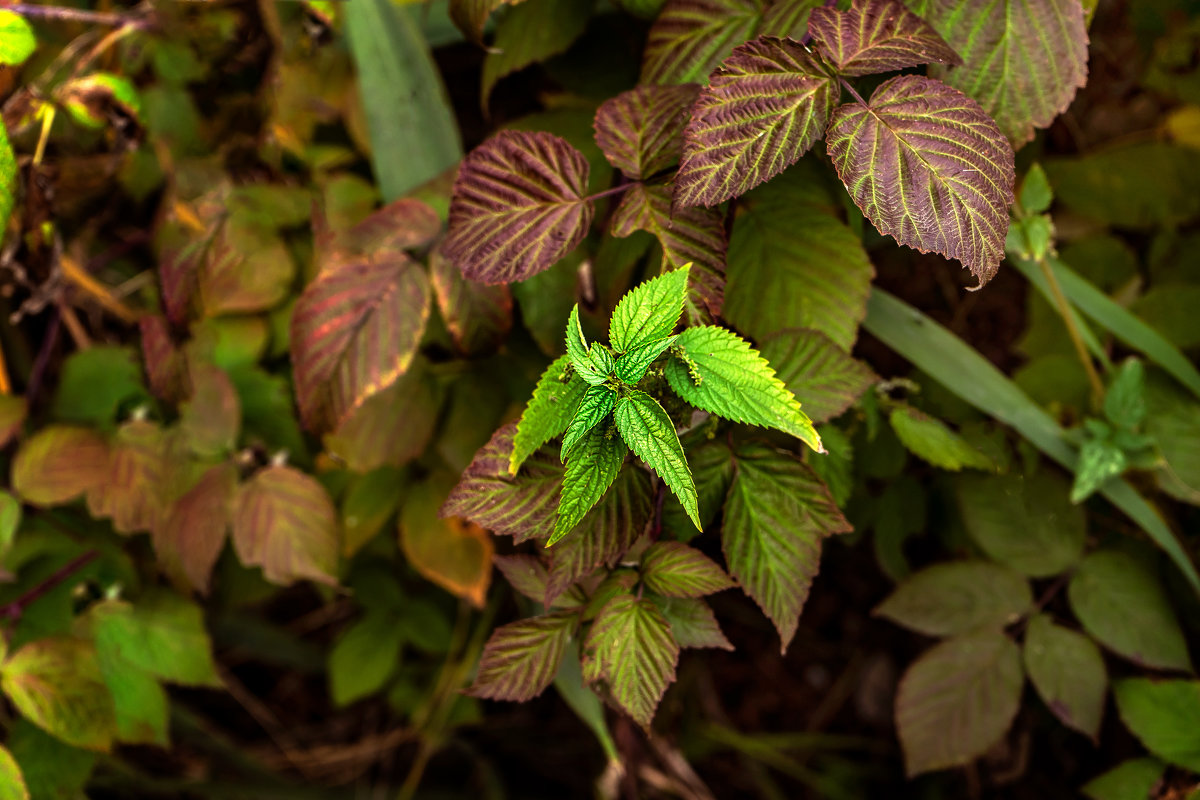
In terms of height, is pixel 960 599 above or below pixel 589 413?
below

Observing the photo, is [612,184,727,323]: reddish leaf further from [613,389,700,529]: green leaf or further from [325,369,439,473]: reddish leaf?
[325,369,439,473]: reddish leaf

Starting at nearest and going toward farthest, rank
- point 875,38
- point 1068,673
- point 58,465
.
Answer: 1. point 875,38
2. point 1068,673
3. point 58,465

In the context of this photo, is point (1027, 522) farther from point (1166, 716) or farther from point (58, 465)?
point (58, 465)

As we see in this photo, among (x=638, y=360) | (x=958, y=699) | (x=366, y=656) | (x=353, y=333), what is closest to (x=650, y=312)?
(x=638, y=360)

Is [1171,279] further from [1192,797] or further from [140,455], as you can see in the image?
[140,455]

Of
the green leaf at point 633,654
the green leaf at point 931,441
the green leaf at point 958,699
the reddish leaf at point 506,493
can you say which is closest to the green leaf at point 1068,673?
the green leaf at point 958,699

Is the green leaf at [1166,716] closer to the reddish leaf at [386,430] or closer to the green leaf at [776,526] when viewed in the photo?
the green leaf at [776,526]
